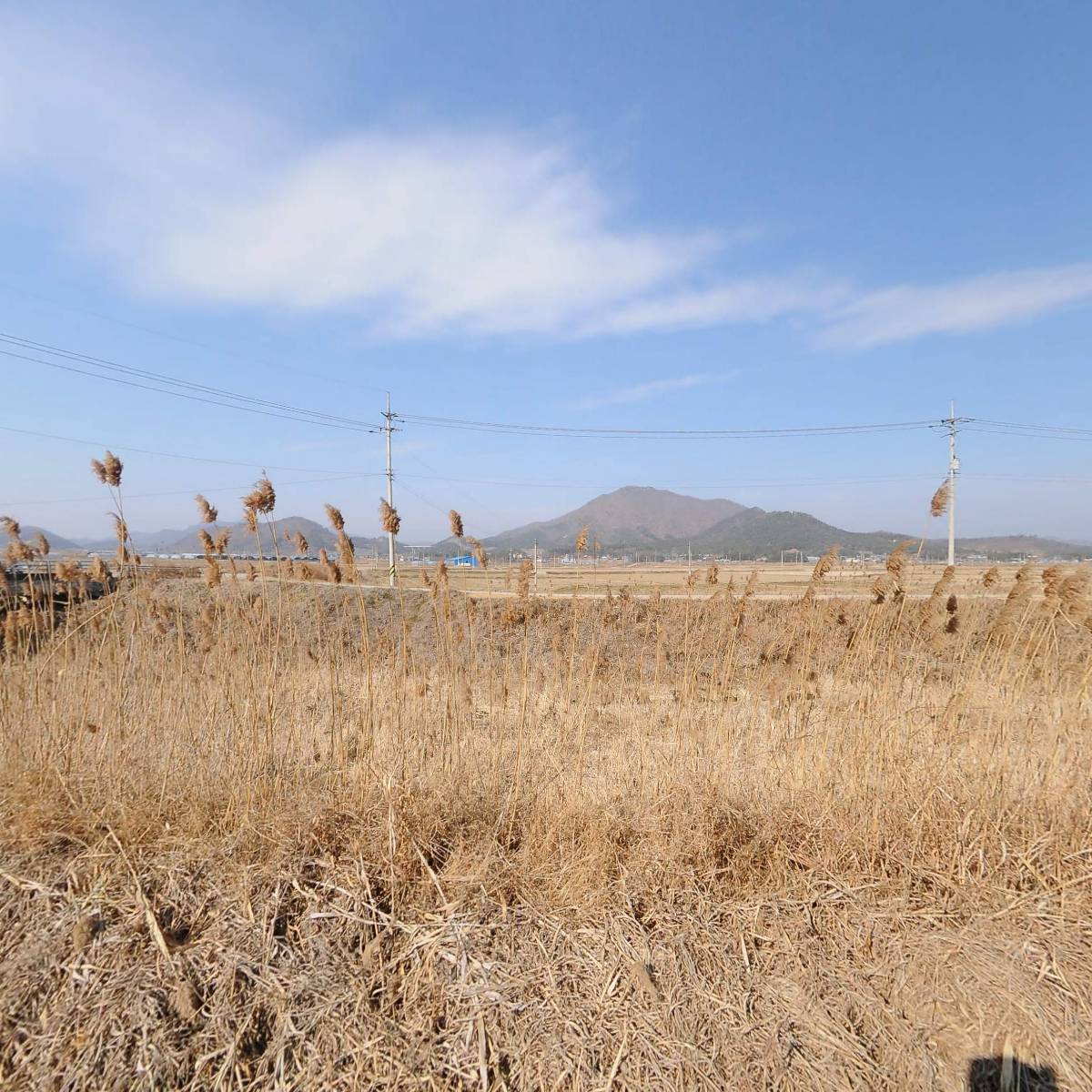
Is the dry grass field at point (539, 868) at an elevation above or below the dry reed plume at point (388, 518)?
below

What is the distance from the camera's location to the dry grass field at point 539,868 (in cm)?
206

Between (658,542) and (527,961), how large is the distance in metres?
80.3

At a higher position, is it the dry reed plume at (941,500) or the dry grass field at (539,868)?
the dry reed plume at (941,500)

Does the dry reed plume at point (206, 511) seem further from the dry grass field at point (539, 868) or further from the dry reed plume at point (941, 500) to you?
the dry reed plume at point (941, 500)

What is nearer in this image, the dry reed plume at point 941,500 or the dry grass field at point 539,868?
the dry grass field at point 539,868

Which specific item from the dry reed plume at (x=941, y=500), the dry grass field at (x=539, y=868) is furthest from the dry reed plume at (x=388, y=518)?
the dry reed plume at (x=941, y=500)

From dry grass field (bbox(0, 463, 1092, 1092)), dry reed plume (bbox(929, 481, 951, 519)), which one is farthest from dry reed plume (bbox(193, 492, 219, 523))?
dry reed plume (bbox(929, 481, 951, 519))

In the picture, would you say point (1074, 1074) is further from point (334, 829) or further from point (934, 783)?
point (334, 829)

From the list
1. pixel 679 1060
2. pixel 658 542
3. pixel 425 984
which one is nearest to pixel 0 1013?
pixel 425 984

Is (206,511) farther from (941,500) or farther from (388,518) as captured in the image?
(941,500)

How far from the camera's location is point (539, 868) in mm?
2732

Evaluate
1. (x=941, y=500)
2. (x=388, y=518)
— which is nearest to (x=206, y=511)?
(x=388, y=518)

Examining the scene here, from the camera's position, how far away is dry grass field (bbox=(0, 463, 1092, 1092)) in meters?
2.06

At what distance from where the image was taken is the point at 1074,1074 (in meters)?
2.07
